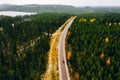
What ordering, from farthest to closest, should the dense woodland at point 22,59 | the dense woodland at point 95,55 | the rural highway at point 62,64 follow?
1. the dense woodland at point 22,59
2. the dense woodland at point 95,55
3. the rural highway at point 62,64

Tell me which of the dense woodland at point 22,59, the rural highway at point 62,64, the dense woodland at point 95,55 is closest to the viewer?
the rural highway at point 62,64

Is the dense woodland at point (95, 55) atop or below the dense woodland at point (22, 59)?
atop

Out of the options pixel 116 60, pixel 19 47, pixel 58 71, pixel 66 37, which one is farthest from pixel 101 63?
pixel 19 47

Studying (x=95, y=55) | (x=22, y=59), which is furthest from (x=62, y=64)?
(x=22, y=59)

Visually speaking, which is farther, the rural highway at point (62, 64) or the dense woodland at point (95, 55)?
the dense woodland at point (95, 55)

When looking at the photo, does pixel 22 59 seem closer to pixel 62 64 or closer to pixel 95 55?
pixel 62 64

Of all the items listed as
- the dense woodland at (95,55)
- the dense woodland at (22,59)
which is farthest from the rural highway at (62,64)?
the dense woodland at (22,59)

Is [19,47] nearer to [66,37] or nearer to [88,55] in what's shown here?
[66,37]

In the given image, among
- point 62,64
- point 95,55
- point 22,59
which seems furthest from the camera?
point 22,59

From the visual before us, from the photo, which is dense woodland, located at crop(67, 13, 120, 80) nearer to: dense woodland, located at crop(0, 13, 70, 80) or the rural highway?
the rural highway

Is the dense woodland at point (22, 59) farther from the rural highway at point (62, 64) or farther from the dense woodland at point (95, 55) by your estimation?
the dense woodland at point (95, 55)

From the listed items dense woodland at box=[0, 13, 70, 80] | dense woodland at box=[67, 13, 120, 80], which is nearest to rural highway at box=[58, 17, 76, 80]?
dense woodland at box=[67, 13, 120, 80]
